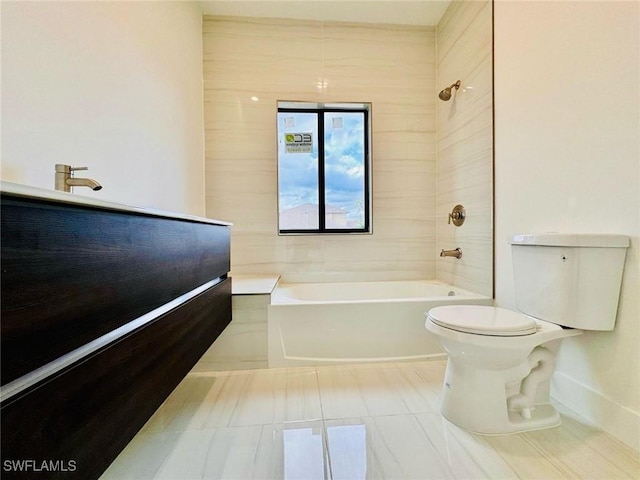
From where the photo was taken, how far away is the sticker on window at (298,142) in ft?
8.63

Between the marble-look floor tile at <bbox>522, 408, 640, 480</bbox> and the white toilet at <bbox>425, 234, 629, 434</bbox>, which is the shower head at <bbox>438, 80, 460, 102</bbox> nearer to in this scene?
the white toilet at <bbox>425, 234, 629, 434</bbox>

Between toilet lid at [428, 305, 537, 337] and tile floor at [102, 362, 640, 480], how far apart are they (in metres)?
0.40

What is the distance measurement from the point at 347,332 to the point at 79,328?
4.68ft

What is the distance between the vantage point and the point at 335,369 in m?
1.73

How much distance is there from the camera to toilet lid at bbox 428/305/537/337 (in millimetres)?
1122

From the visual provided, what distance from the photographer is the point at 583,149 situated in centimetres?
127

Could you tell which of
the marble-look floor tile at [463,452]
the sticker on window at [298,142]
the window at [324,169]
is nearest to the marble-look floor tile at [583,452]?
the marble-look floor tile at [463,452]

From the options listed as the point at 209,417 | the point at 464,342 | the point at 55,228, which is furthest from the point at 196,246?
the point at 464,342

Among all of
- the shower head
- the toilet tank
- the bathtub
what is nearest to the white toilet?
the toilet tank

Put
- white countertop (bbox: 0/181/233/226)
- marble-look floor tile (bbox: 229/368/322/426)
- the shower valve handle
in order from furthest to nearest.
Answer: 1. the shower valve handle
2. marble-look floor tile (bbox: 229/368/322/426)
3. white countertop (bbox: 0/181/233/226)

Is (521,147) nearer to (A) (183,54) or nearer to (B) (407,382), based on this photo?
(B) (407,382)

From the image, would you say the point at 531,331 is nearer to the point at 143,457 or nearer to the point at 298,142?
the point at 143,457

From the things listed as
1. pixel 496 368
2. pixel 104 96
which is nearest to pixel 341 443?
pixel 496 368

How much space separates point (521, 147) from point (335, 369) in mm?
1587
